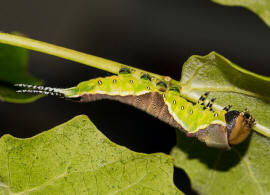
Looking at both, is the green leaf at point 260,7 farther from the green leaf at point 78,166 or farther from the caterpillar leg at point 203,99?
the green leaf at point 78,166

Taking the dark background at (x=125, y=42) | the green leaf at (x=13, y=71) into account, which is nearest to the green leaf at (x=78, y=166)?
the green leaf at (x=13, y=71)

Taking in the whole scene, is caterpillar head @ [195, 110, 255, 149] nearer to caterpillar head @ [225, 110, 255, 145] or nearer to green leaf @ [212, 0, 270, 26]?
caterpillar head @ [225, 110, 255, 145]

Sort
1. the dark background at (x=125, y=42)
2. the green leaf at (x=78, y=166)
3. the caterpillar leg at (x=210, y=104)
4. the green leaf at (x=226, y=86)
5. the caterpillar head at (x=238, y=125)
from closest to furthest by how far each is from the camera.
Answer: the green leaf at (x=78, y=166) < the green leaf at (x=226, y=86) < the caterpillar head at (x=238, y=125) < the caterpillar leg at (x=210, y=104) < the dark background at (x=125, y=42)

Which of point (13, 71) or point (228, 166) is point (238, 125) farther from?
point (13, 71)

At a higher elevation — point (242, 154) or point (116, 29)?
point (242, 154)

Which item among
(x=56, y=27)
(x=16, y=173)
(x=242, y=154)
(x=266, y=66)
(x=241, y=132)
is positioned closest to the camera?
(x=16, y=173)

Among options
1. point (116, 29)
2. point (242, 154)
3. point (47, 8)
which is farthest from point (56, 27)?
point (242, 154)

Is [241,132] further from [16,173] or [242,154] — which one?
[16,173]
